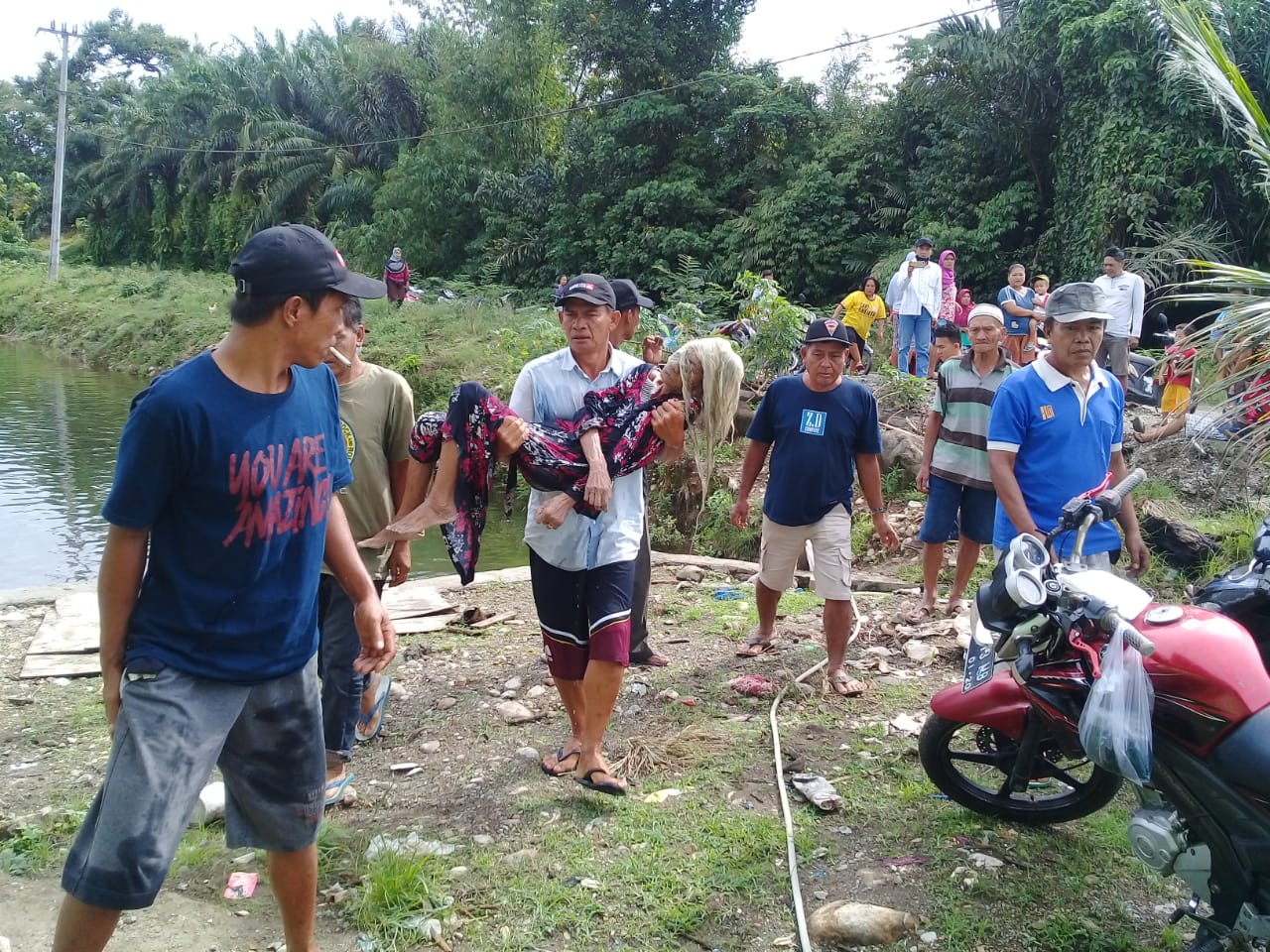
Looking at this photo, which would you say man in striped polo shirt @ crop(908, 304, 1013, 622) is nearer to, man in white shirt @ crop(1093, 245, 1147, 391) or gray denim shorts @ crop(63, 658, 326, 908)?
gray denim shorts @ crop(63, 658, 326, 908)

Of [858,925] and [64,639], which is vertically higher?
[858,925]

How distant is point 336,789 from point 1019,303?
32.3 feet

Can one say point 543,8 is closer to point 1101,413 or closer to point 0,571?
point 0,571

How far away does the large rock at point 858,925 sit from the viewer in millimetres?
2883

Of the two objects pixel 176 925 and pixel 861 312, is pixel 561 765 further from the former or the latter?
pixel 861 312

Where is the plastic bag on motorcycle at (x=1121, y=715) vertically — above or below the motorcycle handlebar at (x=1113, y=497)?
below

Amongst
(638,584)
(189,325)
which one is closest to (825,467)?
(638,584)

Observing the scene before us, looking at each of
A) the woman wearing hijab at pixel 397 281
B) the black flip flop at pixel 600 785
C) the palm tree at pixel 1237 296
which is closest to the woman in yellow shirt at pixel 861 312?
the palm tree at pixel 1237 296

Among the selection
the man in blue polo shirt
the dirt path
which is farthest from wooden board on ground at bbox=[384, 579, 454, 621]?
the man in blue polo shirt

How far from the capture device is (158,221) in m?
41.6

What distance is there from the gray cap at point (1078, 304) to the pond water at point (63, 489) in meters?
6.09

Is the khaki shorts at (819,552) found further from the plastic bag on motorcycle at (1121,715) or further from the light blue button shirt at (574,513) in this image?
the plastic bag on motorcycle at (1121,715)

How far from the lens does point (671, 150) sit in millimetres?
25422

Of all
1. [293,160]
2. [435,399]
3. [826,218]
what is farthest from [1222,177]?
[293,160]
